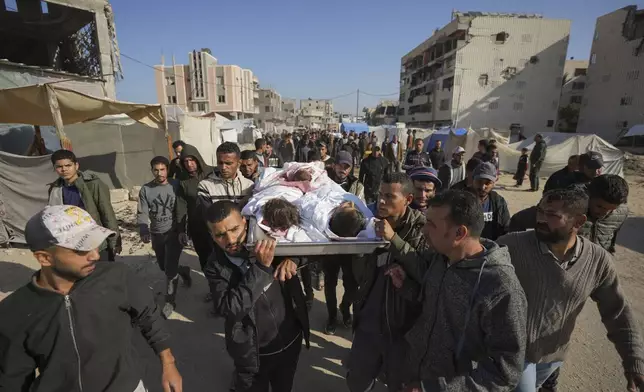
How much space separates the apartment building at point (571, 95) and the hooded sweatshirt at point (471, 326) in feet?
162

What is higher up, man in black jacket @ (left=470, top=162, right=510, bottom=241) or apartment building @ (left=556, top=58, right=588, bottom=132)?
apartment building @ (left=556, top=58, right=588, bottom=132)

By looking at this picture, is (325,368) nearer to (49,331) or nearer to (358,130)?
(49,331)

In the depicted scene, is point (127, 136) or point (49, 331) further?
point (127, 136)

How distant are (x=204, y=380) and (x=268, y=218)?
192cm

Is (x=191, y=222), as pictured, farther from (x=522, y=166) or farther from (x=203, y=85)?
(x=203, y=85)

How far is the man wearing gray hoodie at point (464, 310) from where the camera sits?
1.29 meters

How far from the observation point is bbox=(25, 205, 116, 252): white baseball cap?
1354 mm

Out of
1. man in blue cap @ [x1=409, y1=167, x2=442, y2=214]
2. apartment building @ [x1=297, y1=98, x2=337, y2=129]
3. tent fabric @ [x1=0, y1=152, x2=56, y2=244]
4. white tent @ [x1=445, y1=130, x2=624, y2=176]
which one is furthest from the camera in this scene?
apartment building @ [x1=297, y1=98, x2=337, y2=129]

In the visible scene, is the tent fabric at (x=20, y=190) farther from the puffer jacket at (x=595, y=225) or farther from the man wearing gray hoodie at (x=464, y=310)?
the puffer jacket at (x=595, y=225)

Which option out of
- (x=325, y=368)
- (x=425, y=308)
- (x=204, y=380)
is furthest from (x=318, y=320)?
(x=425, y=308)

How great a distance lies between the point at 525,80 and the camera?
37531 mm

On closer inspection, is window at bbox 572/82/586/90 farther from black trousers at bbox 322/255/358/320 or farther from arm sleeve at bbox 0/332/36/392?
arm sleeve at bbox 0/332/36/392

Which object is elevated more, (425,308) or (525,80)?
(525,80)

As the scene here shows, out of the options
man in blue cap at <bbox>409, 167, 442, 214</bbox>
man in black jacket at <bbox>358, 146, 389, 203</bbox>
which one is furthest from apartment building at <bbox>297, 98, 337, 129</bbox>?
man in blue cap at <bbox>409, 167, 442, 214</bbox>
